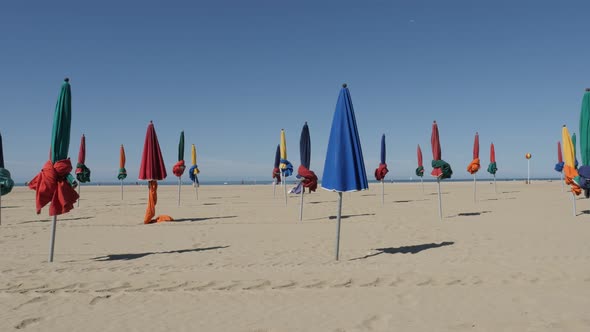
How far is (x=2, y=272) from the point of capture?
655 centimetres

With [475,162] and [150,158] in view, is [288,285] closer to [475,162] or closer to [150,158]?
[150,158]

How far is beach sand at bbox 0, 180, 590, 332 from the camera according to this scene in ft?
14.6

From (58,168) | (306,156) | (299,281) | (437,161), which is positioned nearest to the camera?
(299,281)

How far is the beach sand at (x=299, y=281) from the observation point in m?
4.44

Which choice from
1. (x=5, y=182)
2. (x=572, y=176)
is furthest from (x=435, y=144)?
(x=5, y=182)

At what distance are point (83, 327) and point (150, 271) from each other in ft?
7.63

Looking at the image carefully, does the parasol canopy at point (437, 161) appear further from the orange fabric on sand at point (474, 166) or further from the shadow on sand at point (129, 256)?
the shadow on sand at point (129, 256)

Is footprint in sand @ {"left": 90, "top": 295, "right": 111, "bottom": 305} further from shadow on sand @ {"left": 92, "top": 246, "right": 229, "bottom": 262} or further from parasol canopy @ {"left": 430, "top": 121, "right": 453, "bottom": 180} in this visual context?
parasol canopy @ {"left": 430, "top": 121, "right": 453, "bottom": 180}

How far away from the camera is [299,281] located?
5.95 meters

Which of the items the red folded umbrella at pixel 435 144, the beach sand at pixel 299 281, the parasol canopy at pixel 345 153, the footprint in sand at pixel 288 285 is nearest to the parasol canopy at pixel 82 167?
the beach sand at pixel 299 281

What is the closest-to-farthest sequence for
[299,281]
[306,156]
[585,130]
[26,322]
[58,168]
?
[26,322] < [299,281] < [58,168] < [585,130] < [306,156]

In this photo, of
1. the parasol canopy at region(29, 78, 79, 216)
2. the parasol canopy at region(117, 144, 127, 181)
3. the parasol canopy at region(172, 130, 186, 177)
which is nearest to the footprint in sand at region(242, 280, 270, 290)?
the parasol canopy at region(29, 78, 79, 216)

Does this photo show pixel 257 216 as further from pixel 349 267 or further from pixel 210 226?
pixel 349 267

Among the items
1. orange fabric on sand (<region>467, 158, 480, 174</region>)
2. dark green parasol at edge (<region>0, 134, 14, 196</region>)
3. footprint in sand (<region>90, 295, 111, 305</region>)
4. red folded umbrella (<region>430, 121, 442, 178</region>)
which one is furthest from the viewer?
orange fabric on sand (<region>467, 158, 480, 174</region>)
